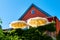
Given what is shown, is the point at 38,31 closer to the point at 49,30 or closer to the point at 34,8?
the point at 49,30

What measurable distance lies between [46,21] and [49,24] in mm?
372

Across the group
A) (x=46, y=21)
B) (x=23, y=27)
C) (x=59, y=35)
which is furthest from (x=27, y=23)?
(x=59, y=35)

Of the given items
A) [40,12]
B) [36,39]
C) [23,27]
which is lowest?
[36,39]

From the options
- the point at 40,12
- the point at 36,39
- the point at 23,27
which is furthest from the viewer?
the point at 40,12

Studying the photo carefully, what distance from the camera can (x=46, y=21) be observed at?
59.4 feet

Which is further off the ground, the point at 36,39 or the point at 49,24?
the point at 49,24

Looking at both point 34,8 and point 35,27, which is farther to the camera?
point 34,8

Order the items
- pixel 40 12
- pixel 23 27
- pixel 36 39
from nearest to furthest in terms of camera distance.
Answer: pixel 36 39, pixel 23 27, pixel 40 12

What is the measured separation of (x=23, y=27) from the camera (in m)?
19.0

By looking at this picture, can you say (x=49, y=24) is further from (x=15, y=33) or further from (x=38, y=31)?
(x=15, y=33)

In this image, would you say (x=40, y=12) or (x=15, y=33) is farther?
(x=40, y=12)

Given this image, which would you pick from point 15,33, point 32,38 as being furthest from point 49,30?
point 15,33

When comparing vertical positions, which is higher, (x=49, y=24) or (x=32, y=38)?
(x=49, y=24)

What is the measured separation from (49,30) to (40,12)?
14.5 ft
